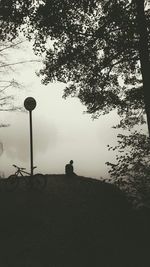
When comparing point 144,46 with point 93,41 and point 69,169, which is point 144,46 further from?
point 69,169

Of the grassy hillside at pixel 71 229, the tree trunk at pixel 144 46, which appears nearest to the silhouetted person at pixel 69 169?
the grassy hillside at pixel 71 229

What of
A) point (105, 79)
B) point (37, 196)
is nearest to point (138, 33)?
point (105, 79)

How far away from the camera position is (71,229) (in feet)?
33.9

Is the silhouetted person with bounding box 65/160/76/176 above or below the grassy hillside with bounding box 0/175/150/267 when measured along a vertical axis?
above

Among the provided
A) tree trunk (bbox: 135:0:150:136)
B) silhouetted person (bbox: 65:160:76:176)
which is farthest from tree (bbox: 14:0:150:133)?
silhouetted person (bbox: 65:160:76:176)

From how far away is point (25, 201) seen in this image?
13.2 metres

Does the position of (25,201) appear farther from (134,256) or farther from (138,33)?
(138,33)

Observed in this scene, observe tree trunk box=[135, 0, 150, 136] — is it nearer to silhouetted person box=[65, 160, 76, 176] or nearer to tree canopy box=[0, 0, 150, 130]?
tree canopy box=[0, 0, 150, 130]

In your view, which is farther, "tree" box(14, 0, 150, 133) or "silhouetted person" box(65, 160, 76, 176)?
"silhouetted person" box(65, 160, 76, 176)

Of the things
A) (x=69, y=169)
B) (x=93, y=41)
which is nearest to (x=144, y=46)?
(x=93, y=41)

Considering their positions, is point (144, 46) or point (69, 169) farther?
point (69, 169)

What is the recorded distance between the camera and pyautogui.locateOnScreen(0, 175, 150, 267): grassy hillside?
834 cm

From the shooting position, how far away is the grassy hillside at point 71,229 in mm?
8336

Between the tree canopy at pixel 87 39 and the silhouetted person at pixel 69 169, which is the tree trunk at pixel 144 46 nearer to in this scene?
the tree canopy at pixel 87 39
